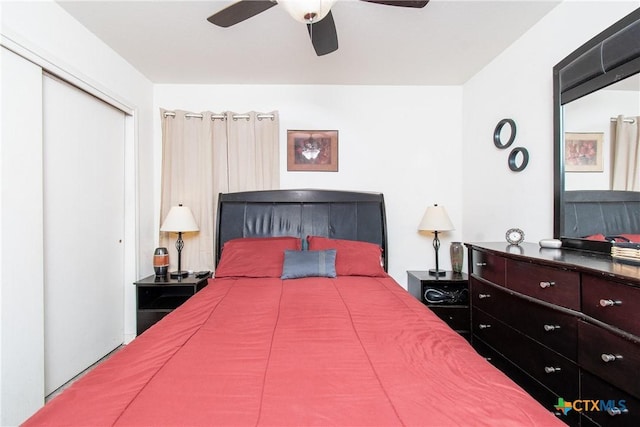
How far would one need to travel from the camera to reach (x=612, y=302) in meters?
1.13

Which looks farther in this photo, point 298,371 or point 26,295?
point 26,295

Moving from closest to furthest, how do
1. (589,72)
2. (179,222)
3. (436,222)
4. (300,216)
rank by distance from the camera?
1. (589,72)
2. (179,222)
3. (436,222)
4. (300,216)

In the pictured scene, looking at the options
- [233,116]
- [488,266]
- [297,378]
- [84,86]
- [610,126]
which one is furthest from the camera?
[233,116]

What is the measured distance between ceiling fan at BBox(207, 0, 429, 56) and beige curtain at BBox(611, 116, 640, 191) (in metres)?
1.16

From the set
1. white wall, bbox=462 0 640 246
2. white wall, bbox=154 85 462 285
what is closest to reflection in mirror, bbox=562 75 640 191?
white wall, bbox=462 0 640 246

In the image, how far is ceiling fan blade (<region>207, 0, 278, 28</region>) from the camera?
153 centimetres

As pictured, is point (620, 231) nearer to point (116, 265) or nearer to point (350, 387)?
point (350, 387)

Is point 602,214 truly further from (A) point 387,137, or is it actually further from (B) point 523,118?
(A) point 387,137

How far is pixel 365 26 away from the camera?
7.06 ft

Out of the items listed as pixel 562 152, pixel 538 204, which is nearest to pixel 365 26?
pixel 562 152

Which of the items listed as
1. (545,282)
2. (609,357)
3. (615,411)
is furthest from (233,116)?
(615,411)

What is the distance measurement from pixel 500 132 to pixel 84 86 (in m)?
3.36

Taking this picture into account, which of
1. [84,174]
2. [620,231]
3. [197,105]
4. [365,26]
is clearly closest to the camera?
[620,231]

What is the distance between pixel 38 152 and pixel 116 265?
1227 millimetres
